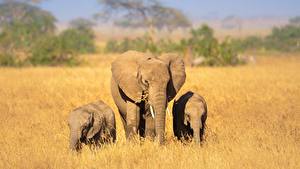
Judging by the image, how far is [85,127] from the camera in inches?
324

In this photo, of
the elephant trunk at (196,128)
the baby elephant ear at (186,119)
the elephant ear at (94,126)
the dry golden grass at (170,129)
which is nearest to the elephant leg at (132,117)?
the dry golden grass at (170,129)

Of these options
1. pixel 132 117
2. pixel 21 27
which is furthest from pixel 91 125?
pixel 21 27

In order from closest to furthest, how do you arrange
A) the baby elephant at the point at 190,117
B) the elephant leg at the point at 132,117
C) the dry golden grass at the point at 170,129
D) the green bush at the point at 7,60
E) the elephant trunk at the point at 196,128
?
the dry golden grass at the point at 170,129 → the elephant trunk at the point at 196,128 → the baby elephant at the point at 190,117 → the elephant leg at the point at 132,117 → the green bush at the point at 7,60

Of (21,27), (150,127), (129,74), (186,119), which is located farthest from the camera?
(21,27)

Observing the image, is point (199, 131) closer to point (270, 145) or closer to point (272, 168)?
point (270, 145)

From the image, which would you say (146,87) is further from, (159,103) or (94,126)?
(94,126)

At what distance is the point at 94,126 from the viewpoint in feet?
27.9

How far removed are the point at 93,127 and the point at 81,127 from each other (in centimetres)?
39

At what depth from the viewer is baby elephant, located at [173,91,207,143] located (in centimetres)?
889

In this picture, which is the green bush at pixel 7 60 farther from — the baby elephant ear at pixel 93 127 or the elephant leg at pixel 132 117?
the baby elephant ear at pixel 93 127

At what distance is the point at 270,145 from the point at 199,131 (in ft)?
3.84

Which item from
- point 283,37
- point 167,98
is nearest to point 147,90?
point 167,98

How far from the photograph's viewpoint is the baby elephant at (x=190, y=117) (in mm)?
8891

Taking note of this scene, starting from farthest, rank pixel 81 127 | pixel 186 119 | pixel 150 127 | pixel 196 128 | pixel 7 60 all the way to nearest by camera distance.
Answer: pixel 7 60, pixel 186 119, pixel 150 127, pixel 196 128, pixel 81 127
